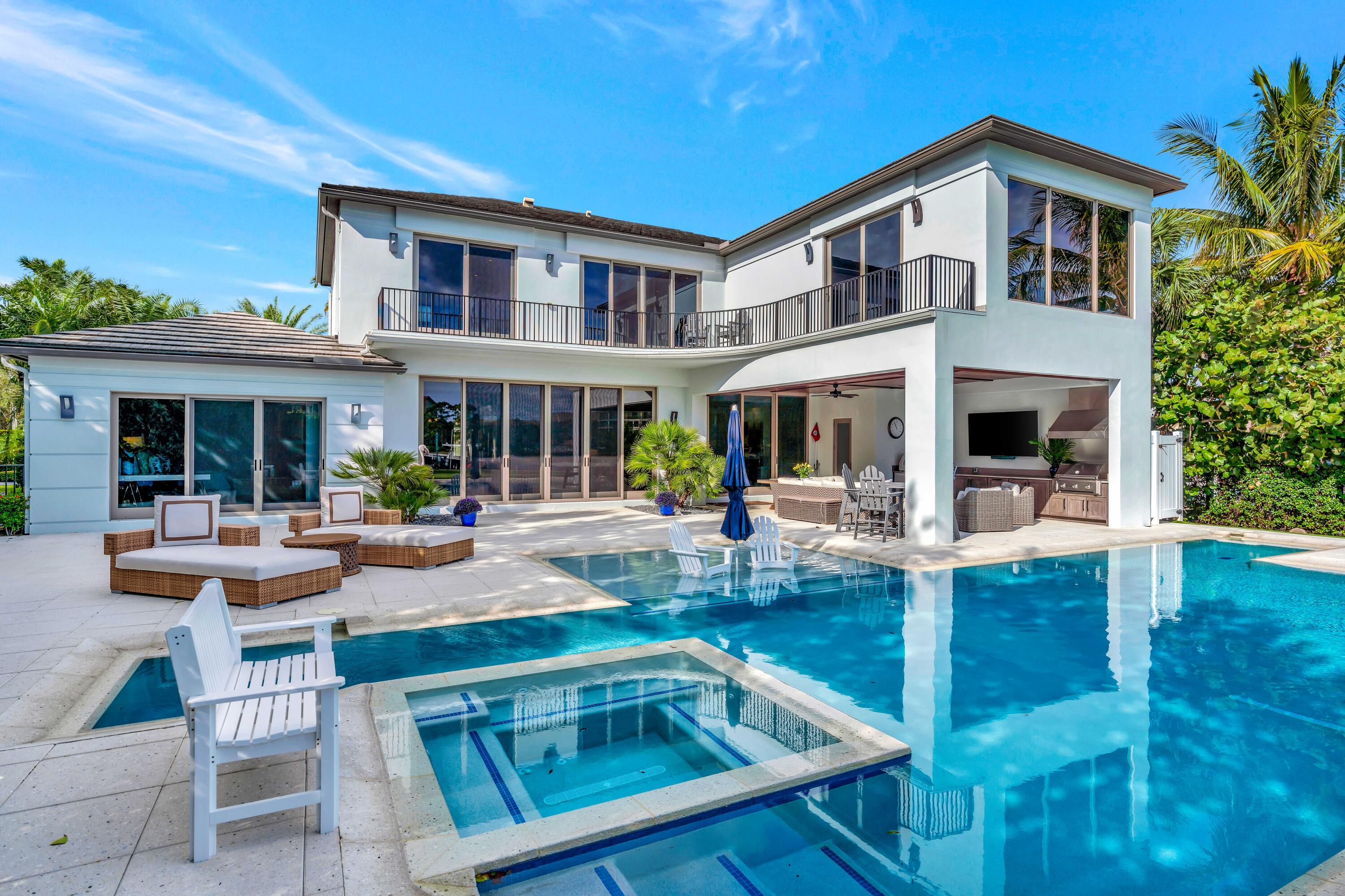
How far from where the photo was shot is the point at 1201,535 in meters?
11.8

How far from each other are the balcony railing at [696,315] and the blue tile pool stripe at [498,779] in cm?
946

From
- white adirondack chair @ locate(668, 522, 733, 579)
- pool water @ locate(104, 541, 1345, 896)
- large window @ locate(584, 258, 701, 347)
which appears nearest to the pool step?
pool water @ locate(104, 541, 1345, 896)

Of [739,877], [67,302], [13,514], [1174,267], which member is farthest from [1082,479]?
[67,302]

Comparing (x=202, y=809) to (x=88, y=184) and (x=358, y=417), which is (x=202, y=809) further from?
(x=88, y=184)

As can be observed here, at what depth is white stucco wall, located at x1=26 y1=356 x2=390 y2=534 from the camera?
11023 millimetres

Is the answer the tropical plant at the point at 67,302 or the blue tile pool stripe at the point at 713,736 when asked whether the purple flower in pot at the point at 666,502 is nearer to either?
the blue tile pool stripe at the point at 713,736

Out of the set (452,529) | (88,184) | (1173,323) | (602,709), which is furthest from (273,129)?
(1173,323)

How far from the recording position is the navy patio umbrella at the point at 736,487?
9734mm

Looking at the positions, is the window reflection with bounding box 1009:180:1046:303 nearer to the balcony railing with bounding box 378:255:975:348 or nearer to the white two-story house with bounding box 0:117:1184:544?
the white two-story house with bounding box 0:117:1184:544

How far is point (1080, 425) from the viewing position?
46.1ft

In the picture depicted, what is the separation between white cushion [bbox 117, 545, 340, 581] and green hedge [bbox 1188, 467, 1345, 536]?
15.0 metres

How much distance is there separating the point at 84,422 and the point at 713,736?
12.7 metres

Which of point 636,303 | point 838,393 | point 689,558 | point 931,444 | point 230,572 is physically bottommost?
point 689,558

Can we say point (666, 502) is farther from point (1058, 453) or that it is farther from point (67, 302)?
point (67, 302)
